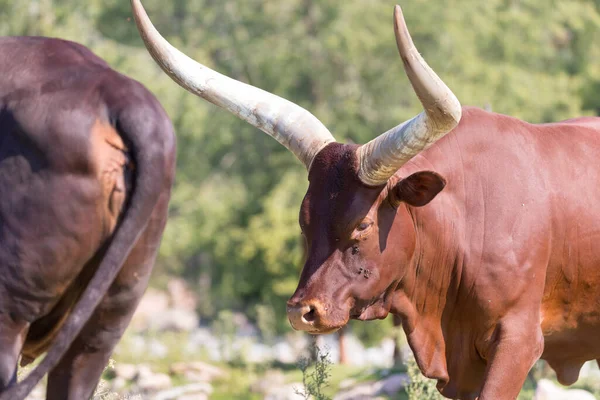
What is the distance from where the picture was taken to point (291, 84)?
80.3 feet

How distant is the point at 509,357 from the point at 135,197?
2.09 metres

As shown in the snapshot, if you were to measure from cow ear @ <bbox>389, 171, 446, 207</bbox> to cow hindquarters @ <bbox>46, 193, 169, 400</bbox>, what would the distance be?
1238 mm

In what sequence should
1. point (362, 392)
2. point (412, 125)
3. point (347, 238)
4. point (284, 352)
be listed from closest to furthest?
point (412, 125)
point (347, 238)
point (362, 392)
point (284, 352)

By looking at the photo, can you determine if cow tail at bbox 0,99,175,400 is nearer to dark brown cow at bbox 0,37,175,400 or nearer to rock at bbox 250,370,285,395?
dark brown cow at bbox 0,37,175,400

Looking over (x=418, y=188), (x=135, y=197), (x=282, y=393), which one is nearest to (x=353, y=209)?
(x=418, y=188)

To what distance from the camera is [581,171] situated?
5.63 meters

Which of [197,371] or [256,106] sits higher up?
[256,106]

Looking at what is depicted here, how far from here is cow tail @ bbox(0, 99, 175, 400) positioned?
387cm

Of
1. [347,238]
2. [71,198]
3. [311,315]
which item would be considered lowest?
[311,315]

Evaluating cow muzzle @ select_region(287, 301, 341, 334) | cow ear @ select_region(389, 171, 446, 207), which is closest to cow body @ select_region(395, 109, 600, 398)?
cow ear @ select_region(389, 171, 446, 207)

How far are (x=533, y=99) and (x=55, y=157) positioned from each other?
21.0 meters

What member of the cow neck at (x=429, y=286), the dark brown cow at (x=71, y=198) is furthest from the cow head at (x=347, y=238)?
the dark brown cow at (x=71, y=198)

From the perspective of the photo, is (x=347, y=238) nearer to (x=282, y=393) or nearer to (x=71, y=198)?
(x=71, y=198)

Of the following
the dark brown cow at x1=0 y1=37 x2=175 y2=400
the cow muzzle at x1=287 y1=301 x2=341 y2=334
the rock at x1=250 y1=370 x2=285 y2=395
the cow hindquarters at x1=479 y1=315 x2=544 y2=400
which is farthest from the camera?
the rock at x1=250 y1=370 x2=285 y2=395
